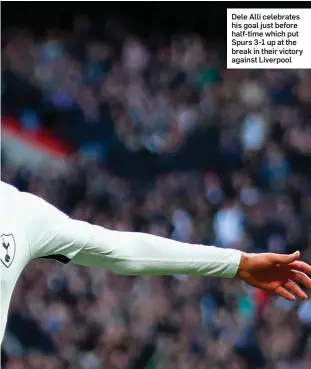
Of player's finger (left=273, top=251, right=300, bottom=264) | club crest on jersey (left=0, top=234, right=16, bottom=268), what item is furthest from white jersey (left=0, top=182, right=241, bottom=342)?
player's finger (left=273, top=251, right=300, bottom=264)

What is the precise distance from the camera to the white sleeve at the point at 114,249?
2.47 metres

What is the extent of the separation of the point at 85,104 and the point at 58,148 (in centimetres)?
58

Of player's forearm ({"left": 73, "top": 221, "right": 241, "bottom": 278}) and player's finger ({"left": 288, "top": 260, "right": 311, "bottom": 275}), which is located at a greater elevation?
player's forearm ({"left": 73, "top": 221, "right": 241, "bottom": 278})

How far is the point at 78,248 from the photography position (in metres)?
2.50

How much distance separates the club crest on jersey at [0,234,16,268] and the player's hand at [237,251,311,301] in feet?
2.24

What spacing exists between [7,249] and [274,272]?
80cm

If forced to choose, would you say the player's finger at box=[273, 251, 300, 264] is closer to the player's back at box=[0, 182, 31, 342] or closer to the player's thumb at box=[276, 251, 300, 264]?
the player's thumb at box=[276, 251, 300, 264]

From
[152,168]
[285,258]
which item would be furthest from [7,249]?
[152,168]

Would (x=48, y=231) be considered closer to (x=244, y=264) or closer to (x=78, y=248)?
(x=78, y=248)

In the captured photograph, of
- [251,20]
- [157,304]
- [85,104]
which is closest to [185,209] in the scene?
[157,304]

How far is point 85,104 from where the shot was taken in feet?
28.0

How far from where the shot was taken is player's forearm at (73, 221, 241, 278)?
98.8 inches

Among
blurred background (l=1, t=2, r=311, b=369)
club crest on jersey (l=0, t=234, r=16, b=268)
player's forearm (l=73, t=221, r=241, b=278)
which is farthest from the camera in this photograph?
blurred background (l=1, t=2, r=311, b=369)

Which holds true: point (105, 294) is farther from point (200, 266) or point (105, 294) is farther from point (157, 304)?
point (200, 266)
